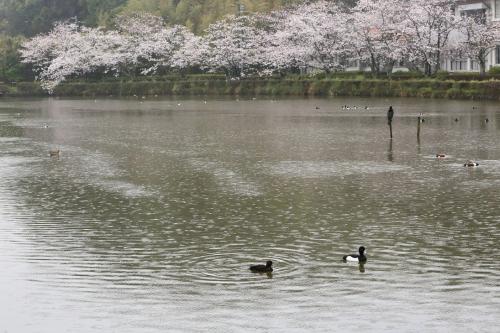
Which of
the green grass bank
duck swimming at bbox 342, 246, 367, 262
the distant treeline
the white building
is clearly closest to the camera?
duck swimming at bbox 342, 246, 367, 262

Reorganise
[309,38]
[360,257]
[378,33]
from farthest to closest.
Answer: [309,38] < [378,33] < [360,257]

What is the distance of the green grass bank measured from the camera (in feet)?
254

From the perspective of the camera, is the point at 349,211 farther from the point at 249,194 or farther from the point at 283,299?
the point at 283,299

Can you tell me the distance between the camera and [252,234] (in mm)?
23625

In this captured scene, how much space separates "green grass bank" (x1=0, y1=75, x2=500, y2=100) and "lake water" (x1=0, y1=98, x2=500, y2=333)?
1152 inches

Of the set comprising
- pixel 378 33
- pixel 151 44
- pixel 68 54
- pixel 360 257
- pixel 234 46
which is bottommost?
pixel 360 257

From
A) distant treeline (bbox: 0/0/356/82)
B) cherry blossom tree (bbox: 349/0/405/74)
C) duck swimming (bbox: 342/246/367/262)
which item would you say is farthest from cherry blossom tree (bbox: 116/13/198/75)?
duck swimming (bbox: 342/246/367/262)

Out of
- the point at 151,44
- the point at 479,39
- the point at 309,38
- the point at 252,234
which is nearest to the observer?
the point at 252,234

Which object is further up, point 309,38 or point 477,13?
point 477,13

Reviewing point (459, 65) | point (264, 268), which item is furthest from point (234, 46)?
point (264, 268)

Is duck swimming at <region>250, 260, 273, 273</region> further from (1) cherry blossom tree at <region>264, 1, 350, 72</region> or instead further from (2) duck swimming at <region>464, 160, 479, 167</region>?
(1) cherry blossom tree at <region>264, 1, 350, 72</region>

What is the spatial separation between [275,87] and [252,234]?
75076 mm

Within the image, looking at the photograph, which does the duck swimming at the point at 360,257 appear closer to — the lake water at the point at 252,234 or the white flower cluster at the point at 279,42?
the lake water at the point at 252,234

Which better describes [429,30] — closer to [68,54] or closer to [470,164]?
[470,164]
